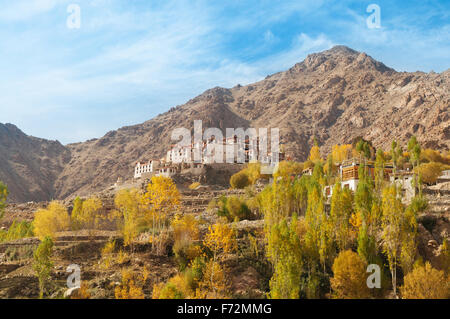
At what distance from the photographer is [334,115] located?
121375mm

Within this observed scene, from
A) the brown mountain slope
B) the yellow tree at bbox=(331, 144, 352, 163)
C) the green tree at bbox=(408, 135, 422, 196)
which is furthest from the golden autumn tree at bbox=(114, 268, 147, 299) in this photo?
the brown mountain slope

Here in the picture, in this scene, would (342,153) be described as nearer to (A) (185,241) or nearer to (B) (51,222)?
(A) (185,241)

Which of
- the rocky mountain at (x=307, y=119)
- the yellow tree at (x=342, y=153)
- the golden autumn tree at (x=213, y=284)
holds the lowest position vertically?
the golden autumn tree at (x=213, y=284)

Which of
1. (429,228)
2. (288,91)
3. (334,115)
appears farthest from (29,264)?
(288,91)

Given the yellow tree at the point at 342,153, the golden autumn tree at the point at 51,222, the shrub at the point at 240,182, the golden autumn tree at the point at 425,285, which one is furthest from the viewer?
the yellow tree at the point at 342,153

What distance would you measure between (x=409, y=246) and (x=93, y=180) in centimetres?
10087

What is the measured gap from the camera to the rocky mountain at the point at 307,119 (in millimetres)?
94250

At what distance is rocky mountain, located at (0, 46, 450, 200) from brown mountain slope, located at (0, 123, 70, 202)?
538 millimetres

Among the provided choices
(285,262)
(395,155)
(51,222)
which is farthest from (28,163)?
(285,262)

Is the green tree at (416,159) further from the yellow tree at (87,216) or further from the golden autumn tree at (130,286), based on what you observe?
the yellow tree at (87,216)

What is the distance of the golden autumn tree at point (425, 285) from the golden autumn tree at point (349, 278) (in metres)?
2.13

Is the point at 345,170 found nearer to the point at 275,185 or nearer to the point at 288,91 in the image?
the point at 275,185

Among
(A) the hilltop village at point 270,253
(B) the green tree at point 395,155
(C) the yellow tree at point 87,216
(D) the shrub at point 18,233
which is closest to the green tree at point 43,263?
(A) the hilltop village at point 270,253

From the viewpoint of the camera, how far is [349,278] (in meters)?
21.1
